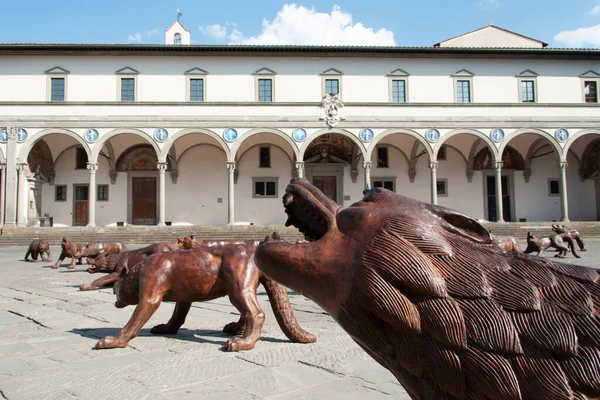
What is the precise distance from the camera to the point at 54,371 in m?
3.25

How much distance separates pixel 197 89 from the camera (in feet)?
91.2

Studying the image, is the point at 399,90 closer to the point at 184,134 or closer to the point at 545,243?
the point at 184,134

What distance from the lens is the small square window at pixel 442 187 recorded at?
31580mm

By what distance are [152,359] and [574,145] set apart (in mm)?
35375

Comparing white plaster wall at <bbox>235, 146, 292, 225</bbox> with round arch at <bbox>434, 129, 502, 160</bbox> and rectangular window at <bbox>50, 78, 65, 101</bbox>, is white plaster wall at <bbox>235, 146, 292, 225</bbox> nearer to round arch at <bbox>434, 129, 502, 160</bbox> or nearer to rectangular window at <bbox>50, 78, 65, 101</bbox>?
round arch at <bbox>434, 129, 502, 160</bbox>

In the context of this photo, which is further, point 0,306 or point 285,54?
point 285,54

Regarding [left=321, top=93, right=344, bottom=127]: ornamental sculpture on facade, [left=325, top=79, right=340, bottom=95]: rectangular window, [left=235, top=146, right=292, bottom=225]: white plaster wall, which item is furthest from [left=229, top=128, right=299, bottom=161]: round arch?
[left=325, top=79, right=340, bottom=95]: rectangular window

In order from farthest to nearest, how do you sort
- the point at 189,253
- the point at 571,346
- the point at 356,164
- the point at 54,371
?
the point at 356,164, the point at 189,253, the point at 54,371, the point at 571,346

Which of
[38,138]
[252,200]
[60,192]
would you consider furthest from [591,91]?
[60,192]

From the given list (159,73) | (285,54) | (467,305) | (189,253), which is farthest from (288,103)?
(467,305)

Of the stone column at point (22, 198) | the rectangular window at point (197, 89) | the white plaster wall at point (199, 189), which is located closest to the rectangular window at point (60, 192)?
the stone column at point (22, 198)

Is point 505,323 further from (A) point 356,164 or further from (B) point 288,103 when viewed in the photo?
(A) point 356,164

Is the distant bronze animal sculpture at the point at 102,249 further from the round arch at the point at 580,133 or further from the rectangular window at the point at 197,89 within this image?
the round arch at the point at 580,133

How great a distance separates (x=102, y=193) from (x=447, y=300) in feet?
107
